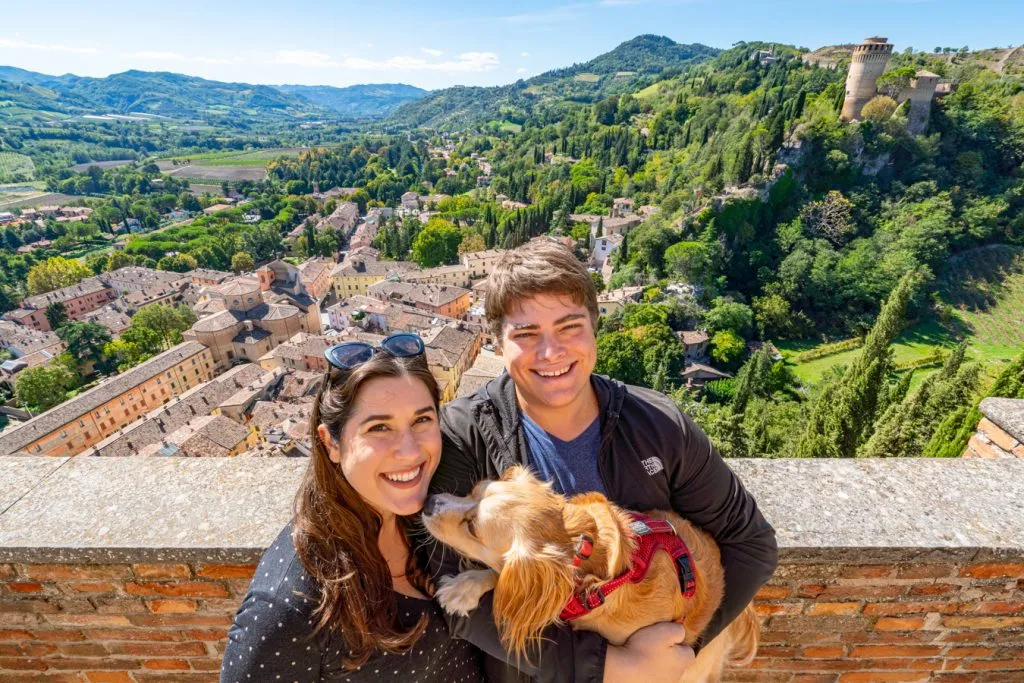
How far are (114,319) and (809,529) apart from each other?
6501cm

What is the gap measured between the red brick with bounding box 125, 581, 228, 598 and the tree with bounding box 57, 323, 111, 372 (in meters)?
55.7

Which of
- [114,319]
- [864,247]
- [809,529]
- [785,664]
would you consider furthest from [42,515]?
[114,319]

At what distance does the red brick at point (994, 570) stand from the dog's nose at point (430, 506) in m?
2.88

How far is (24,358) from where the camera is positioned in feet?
147

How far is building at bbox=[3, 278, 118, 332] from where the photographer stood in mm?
55500

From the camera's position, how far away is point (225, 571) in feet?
8.41

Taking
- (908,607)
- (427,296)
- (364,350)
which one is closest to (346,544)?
(364,350)

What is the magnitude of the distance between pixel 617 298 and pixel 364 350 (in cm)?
4190

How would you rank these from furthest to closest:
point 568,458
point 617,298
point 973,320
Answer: point 617,298 < point 973,320 < point 568,458

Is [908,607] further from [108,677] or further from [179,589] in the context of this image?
[108,677]

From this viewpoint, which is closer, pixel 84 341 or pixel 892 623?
pixel 892 623

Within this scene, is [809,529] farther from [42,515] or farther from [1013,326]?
[1013,326]

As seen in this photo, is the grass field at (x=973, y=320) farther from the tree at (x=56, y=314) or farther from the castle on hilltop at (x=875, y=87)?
the tree at (x=56, y=314)

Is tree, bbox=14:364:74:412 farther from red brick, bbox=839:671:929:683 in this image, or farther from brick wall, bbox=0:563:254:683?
red brick, bbox=839:671:929:683
